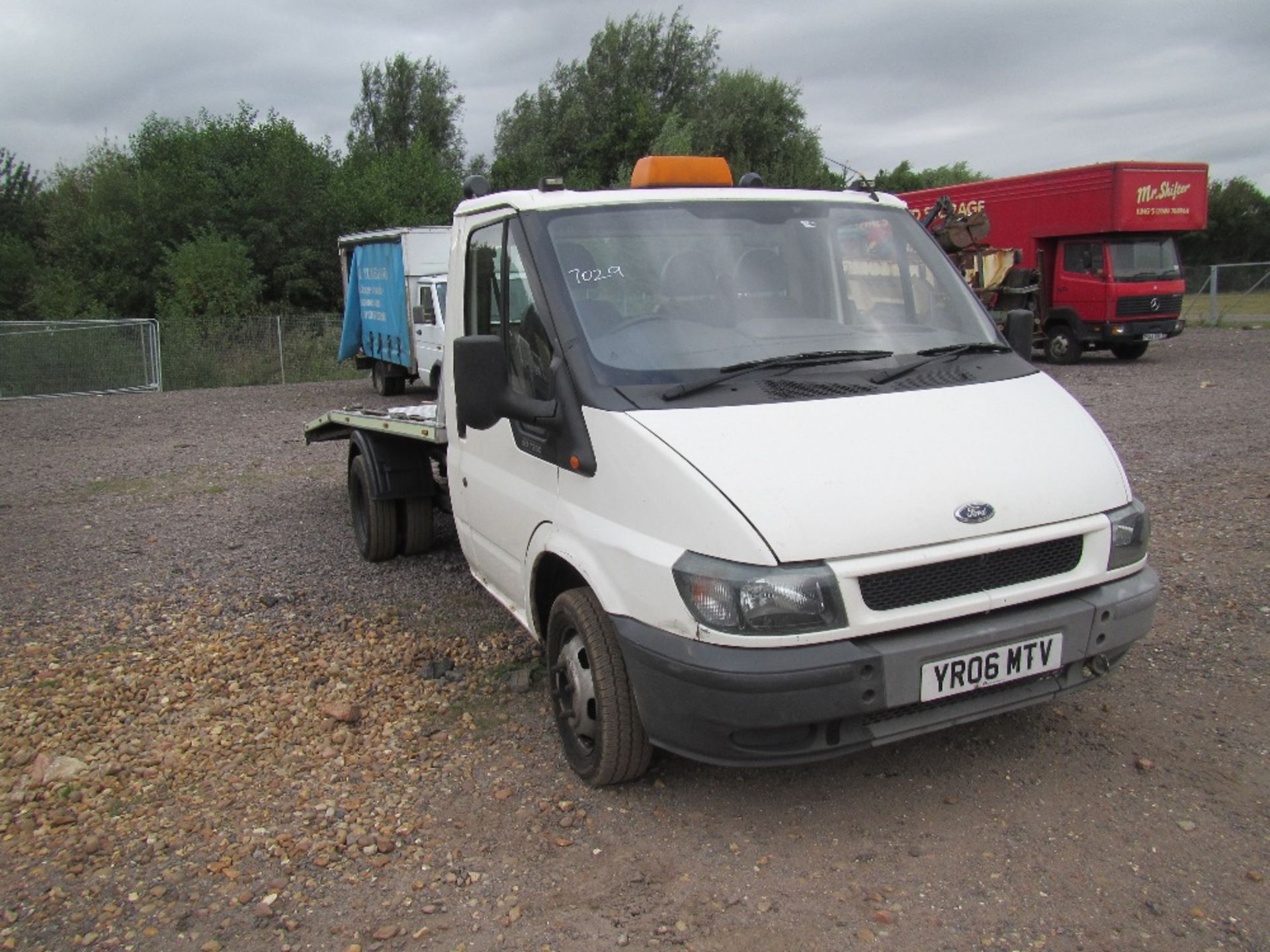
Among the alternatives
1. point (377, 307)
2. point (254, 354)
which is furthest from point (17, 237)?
point (377, 307)

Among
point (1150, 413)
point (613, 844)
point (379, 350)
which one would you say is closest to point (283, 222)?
point (379, 350)

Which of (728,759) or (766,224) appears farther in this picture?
(766,224)

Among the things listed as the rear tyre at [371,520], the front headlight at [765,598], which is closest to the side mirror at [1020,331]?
the front headlight at [765,598]

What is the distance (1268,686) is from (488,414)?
3462 millimetres

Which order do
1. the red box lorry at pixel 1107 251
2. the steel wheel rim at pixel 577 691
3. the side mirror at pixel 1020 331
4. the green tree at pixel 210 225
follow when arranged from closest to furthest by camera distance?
the steel wheel rim at pixel 577 691
the side mirror at pixel 1020 331
the red box lorry at pixel 1107 251
the green tree at pixel 210 225

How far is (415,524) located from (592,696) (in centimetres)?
343

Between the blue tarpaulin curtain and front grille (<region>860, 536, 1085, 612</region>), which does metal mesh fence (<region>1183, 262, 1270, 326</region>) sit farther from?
front grille (<region>860, 536, 1085, 612</region>)

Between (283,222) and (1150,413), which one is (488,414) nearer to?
(1150,413)

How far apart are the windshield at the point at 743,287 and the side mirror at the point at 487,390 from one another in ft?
1.01

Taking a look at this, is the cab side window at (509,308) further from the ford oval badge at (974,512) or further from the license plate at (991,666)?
the license plate at (991,666)

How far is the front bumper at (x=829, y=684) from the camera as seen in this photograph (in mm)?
3020

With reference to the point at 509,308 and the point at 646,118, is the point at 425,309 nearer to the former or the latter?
the point at 509,308

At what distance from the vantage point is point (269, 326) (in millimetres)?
23312

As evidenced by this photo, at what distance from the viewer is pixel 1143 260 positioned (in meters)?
19.3
